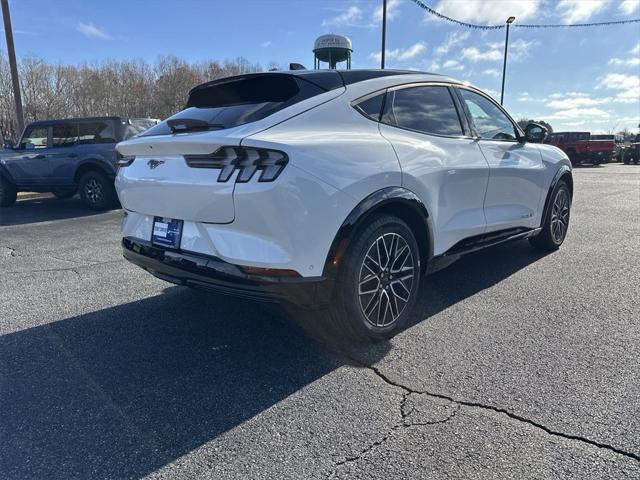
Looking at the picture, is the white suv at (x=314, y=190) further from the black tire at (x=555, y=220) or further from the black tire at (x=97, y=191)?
the black tire at (x=97, y=191)

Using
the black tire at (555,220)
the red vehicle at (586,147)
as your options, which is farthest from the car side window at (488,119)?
the red vehicle at (586,147)

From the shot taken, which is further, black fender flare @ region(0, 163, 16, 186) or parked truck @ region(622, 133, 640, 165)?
parked truck @ region(622, 133, 640, 165)

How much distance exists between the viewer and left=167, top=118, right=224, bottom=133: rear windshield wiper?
115 inches

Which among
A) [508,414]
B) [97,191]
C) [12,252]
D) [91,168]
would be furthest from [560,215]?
[91,168]

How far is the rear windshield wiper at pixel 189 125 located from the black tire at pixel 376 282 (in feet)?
3.66

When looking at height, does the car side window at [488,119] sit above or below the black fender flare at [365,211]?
above

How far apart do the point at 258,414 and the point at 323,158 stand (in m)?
1.43

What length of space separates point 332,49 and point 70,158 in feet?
35.6

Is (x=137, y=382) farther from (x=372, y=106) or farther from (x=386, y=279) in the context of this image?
(x=372, y=106)

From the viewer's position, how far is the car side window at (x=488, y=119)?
13.9ft

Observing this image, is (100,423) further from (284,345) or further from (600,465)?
(600,465)

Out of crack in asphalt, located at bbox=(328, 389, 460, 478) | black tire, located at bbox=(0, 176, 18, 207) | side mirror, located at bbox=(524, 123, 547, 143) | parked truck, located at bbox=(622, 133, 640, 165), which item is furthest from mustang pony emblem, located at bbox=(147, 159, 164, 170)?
parked truck, located at bbox=(622, 133, 640, 165)

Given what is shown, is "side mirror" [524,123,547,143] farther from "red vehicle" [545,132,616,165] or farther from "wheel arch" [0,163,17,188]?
"red vehicle" [545,132,616,165]

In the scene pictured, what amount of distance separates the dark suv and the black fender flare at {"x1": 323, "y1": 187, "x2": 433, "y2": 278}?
8043mm
